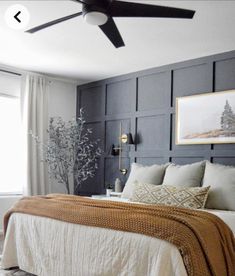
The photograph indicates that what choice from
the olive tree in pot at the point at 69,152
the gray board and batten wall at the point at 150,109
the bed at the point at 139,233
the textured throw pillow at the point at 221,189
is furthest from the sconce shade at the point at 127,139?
the textured throw pillow at the point at 221,189

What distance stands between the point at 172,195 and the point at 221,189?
0.48 meters

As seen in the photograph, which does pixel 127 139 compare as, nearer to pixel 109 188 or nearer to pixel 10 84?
pixel 109 188

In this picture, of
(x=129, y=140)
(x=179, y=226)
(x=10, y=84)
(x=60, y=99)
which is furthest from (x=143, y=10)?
(x=60, y=99)

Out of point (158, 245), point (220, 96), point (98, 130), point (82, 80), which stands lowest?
point (158, 245)

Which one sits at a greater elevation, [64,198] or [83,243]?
[64,198]

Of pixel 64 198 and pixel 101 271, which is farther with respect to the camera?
pixel 64 198

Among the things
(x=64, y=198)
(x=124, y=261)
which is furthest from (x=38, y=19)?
(x=124, y=261)

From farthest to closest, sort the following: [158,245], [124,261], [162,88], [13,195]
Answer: [13,195] < [162,88] < [124,261] < [158,245]

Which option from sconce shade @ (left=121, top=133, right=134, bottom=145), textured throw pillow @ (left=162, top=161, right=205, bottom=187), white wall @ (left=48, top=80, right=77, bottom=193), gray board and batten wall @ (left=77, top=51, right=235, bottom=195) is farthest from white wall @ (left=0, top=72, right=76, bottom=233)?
textured throw pillow @ (left=162, top=161, right=205, bottom=187)

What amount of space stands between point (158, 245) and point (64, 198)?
129 cm

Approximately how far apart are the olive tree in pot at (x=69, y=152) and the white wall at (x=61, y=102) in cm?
12

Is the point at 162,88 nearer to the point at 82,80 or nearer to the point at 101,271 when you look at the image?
the point at 82,80

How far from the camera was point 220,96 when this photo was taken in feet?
13.6

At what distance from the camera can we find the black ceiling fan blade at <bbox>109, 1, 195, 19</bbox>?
242cm
